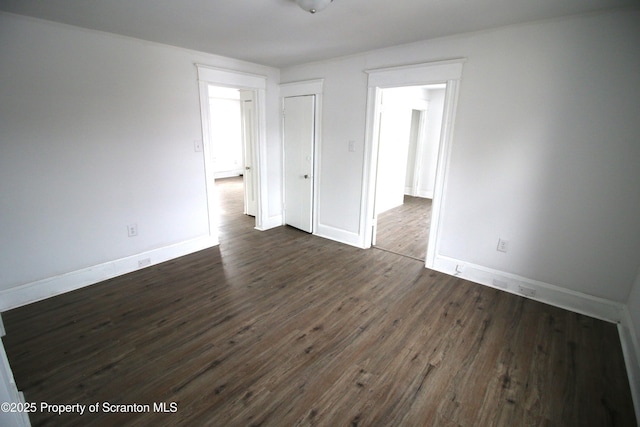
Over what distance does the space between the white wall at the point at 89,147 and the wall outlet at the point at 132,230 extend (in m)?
0.04

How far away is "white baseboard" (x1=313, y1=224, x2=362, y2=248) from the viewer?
4.28 metres

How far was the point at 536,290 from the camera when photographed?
295 cm

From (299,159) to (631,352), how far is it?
4.08 meters

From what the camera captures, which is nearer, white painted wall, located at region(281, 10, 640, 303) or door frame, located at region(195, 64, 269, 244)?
white painted wall, located at region(281, 10, 640, 303)

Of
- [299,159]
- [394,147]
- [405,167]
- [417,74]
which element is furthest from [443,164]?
[405,167]

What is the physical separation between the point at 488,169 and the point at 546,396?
2021mm

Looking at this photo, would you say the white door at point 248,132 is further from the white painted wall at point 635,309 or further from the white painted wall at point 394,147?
the white painted wall at point 635,309

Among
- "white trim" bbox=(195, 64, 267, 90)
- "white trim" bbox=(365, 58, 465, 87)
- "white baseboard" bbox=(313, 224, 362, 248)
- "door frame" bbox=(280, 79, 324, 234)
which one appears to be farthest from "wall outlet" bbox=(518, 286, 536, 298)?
"white trim" bbox=(195, 64, 267, 90)

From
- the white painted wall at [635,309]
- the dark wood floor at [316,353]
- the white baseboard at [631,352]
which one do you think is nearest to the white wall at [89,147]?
the dark wood floor at [316,353]

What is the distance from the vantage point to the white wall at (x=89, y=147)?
8.61 ft

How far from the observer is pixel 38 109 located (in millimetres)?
2686

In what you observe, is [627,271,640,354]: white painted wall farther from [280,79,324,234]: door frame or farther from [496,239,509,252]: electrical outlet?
[280,79,324,234]: door frame

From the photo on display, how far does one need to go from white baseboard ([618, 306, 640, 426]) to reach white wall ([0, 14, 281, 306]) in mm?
4402

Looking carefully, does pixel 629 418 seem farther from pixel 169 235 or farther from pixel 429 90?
pixel 429 90
